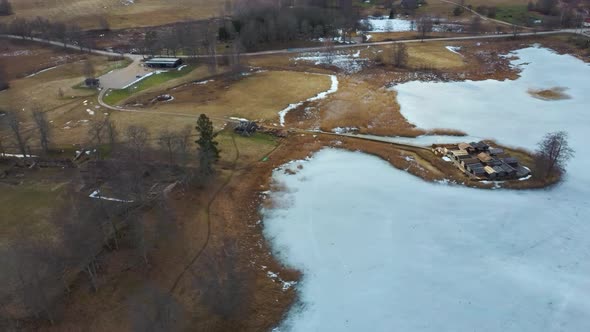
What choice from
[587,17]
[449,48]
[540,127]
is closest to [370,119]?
[540,127]

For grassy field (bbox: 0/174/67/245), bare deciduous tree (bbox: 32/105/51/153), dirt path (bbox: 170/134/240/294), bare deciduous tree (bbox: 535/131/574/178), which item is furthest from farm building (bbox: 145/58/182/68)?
bare deciduous tree (bbox: 535/131/574/178)

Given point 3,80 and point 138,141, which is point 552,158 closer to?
point 138,141

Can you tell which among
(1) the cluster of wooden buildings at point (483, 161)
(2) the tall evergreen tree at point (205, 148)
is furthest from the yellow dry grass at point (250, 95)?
(1) the cluster of wooden buildings at point (483, 161)

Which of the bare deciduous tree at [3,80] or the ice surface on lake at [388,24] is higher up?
the ice surface on lake at [388,24]

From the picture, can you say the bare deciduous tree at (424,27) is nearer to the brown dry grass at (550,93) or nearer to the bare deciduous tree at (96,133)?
the brown dry grass at (550,93)

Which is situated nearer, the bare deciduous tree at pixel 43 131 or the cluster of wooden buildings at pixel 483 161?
the cluster of wooden buildings at pixel 483 161

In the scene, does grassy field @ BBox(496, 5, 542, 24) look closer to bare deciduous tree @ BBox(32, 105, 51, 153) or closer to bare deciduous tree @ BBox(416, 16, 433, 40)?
bare deciduous tree @ BBox(416, 16, 433, 40)

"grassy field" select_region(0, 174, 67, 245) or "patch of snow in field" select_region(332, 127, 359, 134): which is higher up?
"patch of snow in field" select_region(332, 127, 359, 134)
